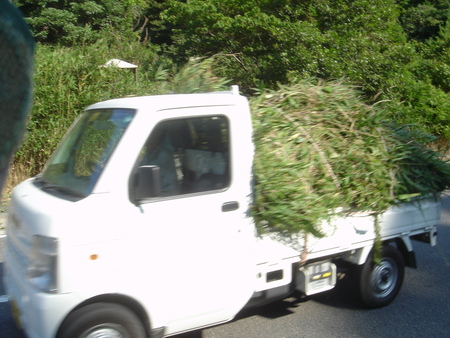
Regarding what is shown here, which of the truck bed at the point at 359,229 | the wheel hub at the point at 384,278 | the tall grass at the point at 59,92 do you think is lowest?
the wheel hub at the point at 384,278

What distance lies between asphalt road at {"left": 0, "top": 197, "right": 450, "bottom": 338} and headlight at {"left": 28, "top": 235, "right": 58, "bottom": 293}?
138 cm

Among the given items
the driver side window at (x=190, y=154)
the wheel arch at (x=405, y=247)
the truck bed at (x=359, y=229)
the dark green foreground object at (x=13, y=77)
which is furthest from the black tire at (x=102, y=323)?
the wheel arch at (x=405, y=247)

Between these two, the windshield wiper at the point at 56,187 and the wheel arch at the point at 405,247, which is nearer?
the windshield wiper at the point at 56,187

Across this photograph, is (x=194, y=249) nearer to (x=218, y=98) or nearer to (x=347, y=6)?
(x=218, y=98)

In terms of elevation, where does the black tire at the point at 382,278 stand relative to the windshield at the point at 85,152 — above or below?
below

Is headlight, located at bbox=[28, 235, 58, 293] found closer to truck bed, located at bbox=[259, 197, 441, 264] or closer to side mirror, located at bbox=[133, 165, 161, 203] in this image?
side mirror, located at bbox=[133, 165, 161, 203]

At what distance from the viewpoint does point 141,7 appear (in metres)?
22.1

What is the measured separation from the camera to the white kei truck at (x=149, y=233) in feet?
10.7

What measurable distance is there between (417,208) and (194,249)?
2.50 metres

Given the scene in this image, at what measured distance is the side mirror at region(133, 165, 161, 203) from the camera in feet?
11.3

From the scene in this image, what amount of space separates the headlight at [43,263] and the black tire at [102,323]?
25 centimetres

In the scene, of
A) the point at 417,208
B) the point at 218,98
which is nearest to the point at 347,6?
the point at 417,208

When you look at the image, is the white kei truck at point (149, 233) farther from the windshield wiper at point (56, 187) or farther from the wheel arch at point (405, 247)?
the wheel arch at point (405, 247)

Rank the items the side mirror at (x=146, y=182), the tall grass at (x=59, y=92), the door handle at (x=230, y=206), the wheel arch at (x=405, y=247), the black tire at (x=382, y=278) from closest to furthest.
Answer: the side mirror at (x=146, y=182) → the door handle at (x=230, y=206) → the black tire at (x=382, y=278) → the wheel arch at (x=405, y=247) → the tall grass at (x=59, y=92)
